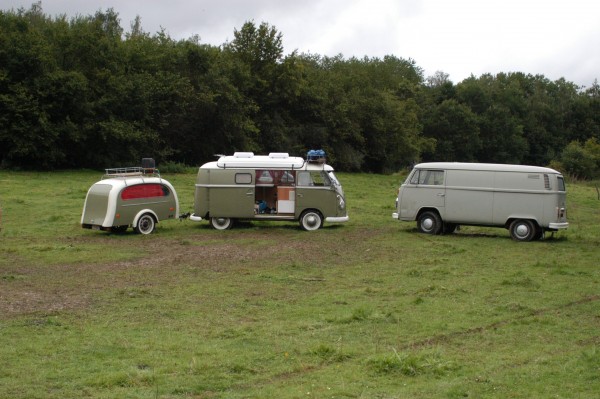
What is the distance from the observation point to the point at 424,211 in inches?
1080

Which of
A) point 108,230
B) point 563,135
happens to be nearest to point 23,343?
point 108,230

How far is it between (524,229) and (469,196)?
2005mm

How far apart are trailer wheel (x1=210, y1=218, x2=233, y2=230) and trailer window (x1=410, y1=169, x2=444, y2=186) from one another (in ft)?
20.8

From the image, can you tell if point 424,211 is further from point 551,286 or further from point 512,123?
point 512,123

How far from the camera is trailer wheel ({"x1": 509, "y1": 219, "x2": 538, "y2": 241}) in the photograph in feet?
84.9

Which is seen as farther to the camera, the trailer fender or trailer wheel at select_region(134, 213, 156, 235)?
trailer wheel at select_region(134, 213, 156, 235)

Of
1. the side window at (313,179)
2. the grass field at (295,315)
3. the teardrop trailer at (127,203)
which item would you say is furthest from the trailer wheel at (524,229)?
the teardrop trailer at (127,203)

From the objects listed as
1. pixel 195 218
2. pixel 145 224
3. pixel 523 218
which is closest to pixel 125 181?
pixel 145 224

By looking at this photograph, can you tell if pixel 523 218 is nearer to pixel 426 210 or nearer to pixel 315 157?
pixel 426 210

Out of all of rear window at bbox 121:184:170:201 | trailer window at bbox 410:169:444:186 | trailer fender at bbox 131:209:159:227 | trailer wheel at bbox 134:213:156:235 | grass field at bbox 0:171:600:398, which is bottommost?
grass field at bbox 0:171:600:398

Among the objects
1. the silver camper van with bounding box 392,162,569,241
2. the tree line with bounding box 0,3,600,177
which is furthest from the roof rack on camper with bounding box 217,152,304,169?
the tree line with bounding box 0,3,600,177

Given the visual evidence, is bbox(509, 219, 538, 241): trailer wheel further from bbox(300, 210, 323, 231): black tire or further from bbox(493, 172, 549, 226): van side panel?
bbox(300, 210, 323, 231): black tire

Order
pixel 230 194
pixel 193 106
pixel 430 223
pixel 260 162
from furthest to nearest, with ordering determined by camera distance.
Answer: pixel 193 106, pixel 260 162, pixel 230 194, pixel 430 223

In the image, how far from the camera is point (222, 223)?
28141 millimetres
